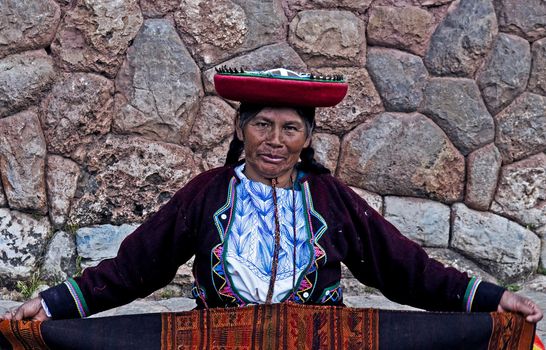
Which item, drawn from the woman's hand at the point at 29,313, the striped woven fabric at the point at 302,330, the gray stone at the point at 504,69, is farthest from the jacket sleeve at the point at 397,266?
the gray stone at the point at 504,69

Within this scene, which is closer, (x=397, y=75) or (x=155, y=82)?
(x=155, y=82)

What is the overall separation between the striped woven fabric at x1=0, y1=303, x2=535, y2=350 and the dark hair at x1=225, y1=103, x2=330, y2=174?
48 centimetres

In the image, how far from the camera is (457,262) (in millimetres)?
4797

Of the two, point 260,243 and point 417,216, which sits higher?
point 260,243

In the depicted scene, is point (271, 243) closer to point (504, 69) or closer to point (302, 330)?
point (302, 330)

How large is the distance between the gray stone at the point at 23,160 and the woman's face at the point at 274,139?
5.84 feet

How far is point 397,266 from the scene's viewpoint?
3.02m

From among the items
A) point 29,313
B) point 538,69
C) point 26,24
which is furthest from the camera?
point 538,69

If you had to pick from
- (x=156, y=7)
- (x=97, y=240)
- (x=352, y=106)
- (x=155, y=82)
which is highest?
(x=156, y=7)

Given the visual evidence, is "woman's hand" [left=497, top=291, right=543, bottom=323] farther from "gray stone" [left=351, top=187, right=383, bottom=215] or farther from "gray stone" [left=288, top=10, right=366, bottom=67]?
"gray stone" [left=288, top=10, right=366, bottom=67]

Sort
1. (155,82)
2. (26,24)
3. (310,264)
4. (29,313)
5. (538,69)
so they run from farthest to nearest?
1. (538,69)
2. (155,82)
3. (26,24)
4. (310,264)
5. (29,313)

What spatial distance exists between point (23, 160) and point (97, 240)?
49 centimetres

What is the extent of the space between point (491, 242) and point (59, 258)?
2049 millimetres

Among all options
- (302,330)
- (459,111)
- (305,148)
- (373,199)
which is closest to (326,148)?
(373,199)
